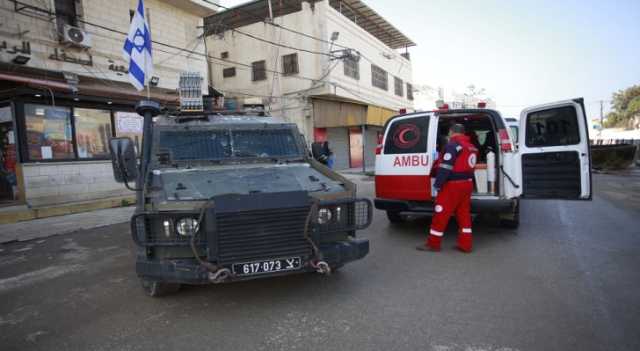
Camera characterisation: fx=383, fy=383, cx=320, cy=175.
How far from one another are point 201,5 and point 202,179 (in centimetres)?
1223

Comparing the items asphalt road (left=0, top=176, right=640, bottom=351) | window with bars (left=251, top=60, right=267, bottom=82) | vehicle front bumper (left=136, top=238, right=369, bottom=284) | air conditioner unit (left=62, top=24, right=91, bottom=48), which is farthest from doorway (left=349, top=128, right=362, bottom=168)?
vehicle front bumper (left=136, top=238, right=369, bottom=284)

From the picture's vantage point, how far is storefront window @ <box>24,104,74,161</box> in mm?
9414

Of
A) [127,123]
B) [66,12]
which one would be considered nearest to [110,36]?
[66,12]

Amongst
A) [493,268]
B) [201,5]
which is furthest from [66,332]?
[201,5]

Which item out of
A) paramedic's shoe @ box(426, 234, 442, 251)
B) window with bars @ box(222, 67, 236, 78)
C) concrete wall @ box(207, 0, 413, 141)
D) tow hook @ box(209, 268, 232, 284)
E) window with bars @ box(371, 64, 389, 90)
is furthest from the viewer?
window with bars @ box(371, 64, 389, 90)

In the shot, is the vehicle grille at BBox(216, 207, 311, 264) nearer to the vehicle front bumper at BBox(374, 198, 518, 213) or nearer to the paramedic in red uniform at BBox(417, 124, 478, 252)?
the paramedic in red uniform at BBox(417, 124, 478, 252)

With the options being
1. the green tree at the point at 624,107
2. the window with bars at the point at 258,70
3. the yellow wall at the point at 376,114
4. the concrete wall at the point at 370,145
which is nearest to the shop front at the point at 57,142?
the window with bars at the point at 258,70

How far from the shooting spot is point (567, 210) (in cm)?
803

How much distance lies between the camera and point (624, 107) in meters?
65.1

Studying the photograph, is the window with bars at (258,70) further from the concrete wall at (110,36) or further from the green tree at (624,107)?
the green tree at (624,107)

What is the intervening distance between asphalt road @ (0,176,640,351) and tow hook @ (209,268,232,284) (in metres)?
0.39

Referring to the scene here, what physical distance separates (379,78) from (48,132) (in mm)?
19132

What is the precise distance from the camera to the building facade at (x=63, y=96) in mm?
9055

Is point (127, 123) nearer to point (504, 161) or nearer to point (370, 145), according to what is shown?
point (504, 161)
